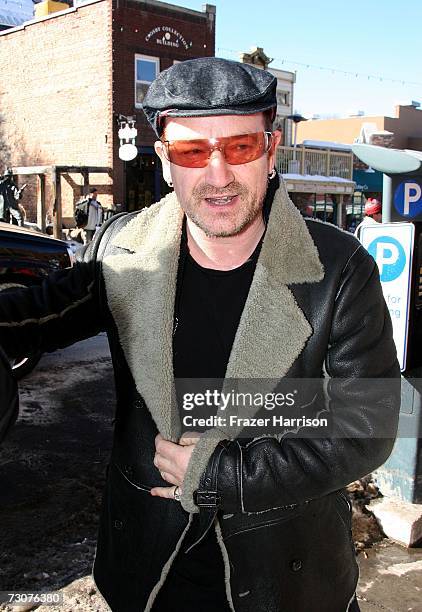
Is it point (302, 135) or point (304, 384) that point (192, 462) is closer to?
point (304, 384)

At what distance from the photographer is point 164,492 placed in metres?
1.57

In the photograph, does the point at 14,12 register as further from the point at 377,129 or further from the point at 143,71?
the point at 377,129

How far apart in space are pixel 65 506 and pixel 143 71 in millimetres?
17826

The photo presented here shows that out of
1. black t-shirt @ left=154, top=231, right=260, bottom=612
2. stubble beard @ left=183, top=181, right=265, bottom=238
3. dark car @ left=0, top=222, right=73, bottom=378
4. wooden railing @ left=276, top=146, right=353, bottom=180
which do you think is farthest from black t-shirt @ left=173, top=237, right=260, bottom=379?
wooden railing @ left=276, top=146, right=353, bottom=180

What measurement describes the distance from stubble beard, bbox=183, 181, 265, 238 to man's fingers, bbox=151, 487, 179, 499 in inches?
26.4

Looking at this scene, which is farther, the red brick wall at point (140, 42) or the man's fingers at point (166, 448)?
the red brick wall at point (140, 42)

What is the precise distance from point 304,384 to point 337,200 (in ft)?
83.7

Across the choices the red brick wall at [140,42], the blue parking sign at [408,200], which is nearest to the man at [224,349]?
the blue parking sign at [408,200]

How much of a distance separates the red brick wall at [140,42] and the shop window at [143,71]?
5.8 inches

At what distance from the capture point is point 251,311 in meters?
1.65

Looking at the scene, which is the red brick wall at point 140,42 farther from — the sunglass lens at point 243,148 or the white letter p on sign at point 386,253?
the sunglass lens at point 243,148

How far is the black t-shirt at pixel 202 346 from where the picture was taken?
64.6 inches


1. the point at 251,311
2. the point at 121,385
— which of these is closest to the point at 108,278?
the point at 121,385

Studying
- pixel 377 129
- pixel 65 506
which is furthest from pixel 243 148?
pixel 377 129
